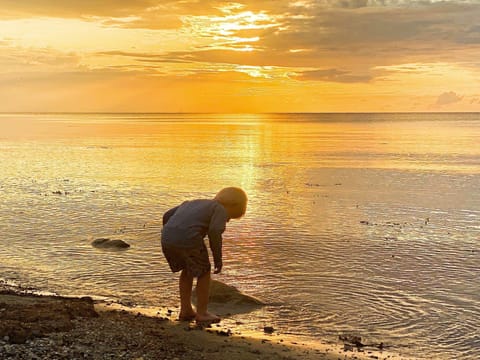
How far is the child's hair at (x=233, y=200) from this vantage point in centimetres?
827

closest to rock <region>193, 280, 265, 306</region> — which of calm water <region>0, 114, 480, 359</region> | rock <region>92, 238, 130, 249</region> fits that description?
calm water <region>0, 114, 480, 359</region>

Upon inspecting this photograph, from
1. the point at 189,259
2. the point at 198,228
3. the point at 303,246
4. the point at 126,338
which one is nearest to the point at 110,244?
the point at 303,246

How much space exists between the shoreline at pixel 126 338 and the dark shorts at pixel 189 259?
85 cm

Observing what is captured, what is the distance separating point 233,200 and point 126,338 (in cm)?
236

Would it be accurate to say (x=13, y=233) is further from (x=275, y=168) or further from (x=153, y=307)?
(x=275, y=168)

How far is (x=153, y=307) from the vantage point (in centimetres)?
1030

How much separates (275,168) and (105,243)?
23.5m

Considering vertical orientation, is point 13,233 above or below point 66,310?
below

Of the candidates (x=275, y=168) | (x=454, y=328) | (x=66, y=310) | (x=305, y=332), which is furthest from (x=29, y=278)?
(x=275, y=168)

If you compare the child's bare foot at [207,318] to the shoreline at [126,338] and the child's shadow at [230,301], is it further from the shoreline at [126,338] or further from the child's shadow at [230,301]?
the child's shadow at [230,301]

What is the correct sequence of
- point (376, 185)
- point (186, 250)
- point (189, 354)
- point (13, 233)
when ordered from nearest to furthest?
point (189, 354) → point (186, 250) → point (13, 233) → point (376, 185)

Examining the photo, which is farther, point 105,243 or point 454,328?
point 105,243

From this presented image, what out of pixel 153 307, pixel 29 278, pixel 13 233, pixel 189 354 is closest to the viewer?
pixel 189 354

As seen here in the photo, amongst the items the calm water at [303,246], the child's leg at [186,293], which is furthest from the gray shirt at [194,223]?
the calm water at [303,246]
